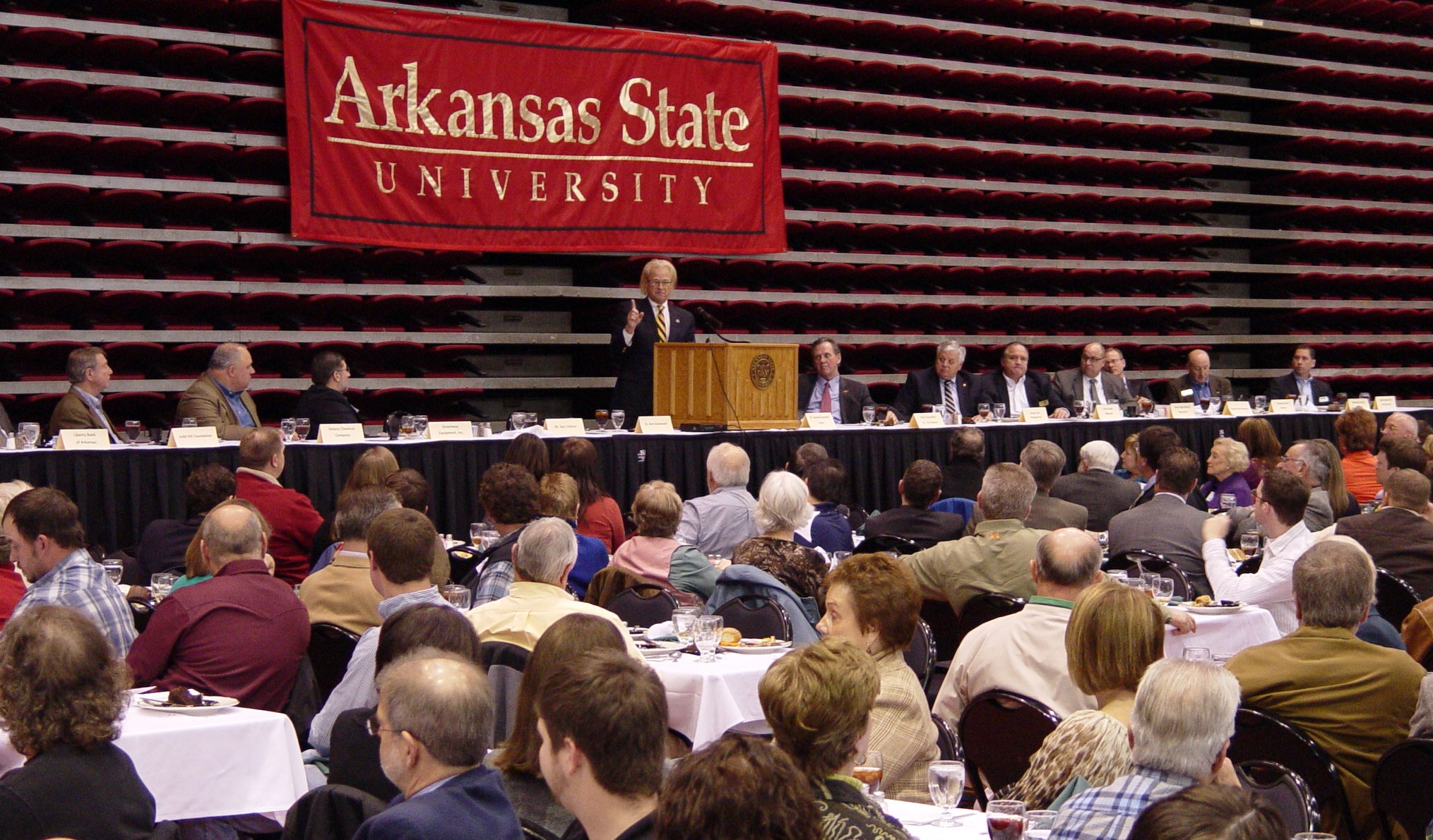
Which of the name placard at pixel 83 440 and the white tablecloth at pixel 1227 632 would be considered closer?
the white tablecloth at pixel 1227 632

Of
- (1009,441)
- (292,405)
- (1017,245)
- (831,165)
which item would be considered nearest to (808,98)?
(831,165)

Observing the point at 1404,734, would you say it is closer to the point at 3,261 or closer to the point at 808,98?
the point at 3,261

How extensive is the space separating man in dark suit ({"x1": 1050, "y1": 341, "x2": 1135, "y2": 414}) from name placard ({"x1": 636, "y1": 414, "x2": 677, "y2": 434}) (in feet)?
12.9

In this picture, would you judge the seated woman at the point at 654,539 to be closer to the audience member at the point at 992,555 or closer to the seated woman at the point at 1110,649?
the audience member at the point at 992,555

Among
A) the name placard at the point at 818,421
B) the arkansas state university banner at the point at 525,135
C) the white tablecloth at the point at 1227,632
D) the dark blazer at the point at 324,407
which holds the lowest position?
the white tablecloth at the point at 1227,632

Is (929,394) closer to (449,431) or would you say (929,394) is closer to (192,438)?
(449,431)

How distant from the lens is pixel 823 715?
2340 millimetres

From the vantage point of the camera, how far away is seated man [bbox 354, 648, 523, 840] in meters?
2.26

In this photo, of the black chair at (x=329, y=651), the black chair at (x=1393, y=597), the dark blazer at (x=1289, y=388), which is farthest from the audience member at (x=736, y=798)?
the dark blazer at (x=1289, y=388)

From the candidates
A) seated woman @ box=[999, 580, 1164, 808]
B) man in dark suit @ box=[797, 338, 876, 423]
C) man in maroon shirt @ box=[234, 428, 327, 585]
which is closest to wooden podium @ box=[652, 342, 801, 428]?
man in dark suit @ box=[797, 338, 876, 423]

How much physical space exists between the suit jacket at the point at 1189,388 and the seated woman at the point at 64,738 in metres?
10.0

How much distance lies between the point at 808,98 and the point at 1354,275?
657 cm

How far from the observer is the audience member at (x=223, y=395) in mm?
8180

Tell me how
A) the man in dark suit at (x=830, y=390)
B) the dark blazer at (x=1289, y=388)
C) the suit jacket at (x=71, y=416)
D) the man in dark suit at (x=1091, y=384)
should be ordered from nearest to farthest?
the suit jacket at (x=71, y=416)
the man in dark suit at (x=830, y=390)
the man in dark suit at (x=1091, y=384)
the dark blazer at (x=1289, y=388)
